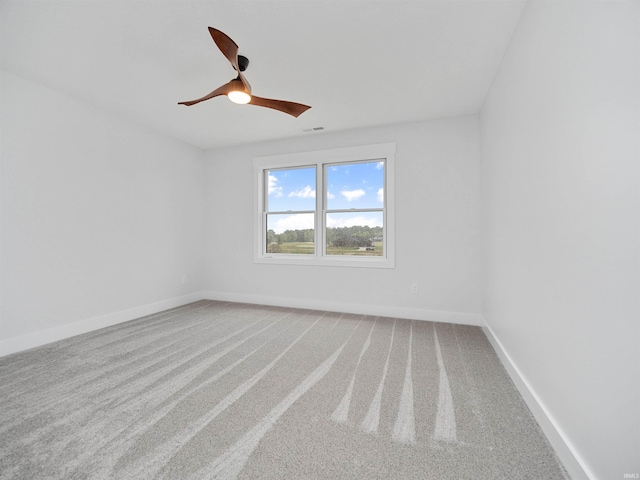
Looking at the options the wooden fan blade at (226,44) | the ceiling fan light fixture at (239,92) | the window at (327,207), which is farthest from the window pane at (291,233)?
the wooden fan blade at (226,44)

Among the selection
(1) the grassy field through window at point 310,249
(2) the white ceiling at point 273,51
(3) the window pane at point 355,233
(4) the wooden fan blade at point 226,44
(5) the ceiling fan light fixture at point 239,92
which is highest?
(2) the white ceiling at point 273,51

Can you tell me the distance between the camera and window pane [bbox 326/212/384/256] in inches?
157

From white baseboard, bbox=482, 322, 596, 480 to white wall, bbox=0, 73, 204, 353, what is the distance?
4213 mm

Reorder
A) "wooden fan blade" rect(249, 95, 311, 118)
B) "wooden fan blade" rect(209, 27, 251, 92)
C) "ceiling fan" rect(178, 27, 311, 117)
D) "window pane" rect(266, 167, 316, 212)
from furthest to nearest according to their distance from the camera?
"window pane" rect(266, 167, 316, 212) → "wooden fan blade" rect(249, 95, 311, 118) → "ceiling fan" rect(178, 27, 311, 117) → "wooden fan blade" rect(209, 27, 251, 92)

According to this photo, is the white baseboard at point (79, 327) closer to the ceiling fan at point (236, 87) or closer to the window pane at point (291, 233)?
the window pane at point (291, 233)

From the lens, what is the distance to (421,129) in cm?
362

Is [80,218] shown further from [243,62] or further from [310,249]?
[310,249]

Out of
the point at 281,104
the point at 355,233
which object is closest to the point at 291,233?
the point at 355,233

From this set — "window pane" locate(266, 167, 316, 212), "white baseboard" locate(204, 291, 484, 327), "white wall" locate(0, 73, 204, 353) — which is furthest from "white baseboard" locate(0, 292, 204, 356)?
"window pane" locate(266, 167, 316, 212)

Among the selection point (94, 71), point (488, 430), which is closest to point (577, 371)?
point (488, 430)

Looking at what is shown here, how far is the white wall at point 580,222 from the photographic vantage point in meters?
0.92

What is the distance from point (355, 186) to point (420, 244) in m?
1.27

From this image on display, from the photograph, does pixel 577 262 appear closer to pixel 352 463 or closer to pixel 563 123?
pixel 563 123

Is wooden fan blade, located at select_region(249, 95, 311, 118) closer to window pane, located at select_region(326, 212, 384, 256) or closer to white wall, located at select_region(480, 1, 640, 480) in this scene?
white wall, located at select_region(480, 1, 640, 480)
